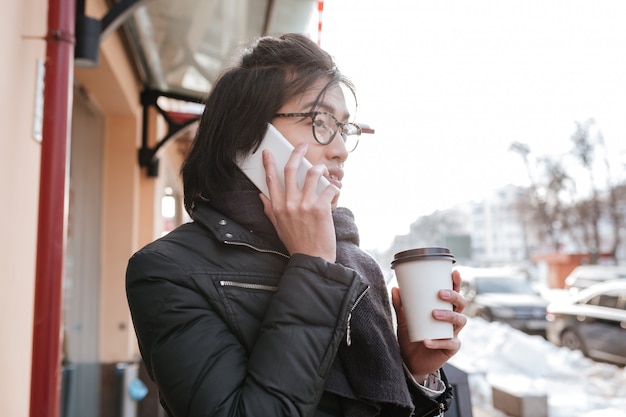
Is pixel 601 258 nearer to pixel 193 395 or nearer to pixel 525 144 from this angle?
pixel 525 144

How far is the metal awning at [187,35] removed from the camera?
14.4 feet

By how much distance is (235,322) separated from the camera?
3.62ft

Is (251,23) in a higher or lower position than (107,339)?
higher

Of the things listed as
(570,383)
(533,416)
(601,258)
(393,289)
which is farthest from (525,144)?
(393,289)

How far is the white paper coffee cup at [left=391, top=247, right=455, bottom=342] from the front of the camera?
1250 mm

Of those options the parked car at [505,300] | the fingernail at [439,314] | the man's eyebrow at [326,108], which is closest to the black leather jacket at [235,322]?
the fingernail at [439,314]

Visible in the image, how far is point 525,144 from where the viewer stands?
33.1 m

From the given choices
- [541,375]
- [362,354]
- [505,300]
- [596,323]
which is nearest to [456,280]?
[362,354]

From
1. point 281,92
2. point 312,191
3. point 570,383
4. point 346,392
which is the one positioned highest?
point 281,92

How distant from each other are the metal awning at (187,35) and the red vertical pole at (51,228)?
5.38 ft

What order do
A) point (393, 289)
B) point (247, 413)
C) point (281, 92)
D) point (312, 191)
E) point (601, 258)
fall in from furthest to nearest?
point (601, 258), point (393, 289), point (281, 92), point (312, 191), point (247, 413)

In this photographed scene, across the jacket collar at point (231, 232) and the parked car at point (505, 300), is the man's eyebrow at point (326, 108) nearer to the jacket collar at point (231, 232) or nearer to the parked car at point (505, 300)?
the jacket collar at point (231, 232)

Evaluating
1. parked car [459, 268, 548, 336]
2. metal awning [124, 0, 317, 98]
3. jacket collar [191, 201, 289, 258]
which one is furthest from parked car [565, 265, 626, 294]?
jacket collar [191, 201, 289, 258]

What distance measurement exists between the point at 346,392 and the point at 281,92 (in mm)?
725
